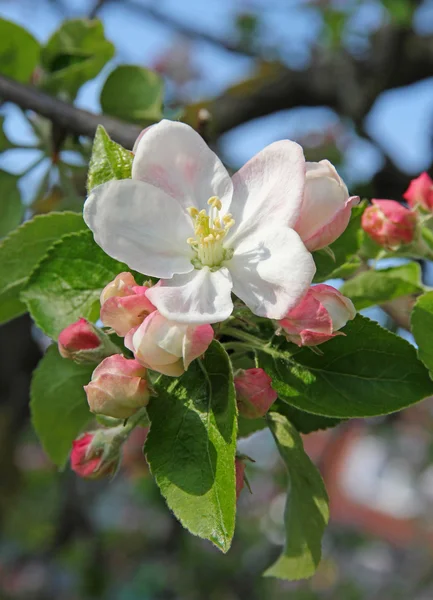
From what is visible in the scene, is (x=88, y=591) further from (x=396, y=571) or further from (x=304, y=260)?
(x=304, y=260)

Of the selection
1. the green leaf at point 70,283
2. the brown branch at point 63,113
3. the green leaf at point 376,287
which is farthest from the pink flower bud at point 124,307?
the brown branch at point 63,113

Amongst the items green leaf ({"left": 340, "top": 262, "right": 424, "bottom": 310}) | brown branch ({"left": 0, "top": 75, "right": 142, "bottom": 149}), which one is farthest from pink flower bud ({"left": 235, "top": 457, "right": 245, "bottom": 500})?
brown branch ({"left": 0, "top": 75, "right": 142, "bottom": 149})

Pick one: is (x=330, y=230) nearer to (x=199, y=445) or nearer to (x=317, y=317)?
(x=317, y=317)

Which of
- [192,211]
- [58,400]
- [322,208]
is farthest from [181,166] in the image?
[58,400]

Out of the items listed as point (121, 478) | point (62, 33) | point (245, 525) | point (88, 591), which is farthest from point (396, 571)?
point (62, 33)

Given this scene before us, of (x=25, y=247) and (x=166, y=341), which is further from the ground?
(x=166, y=341)

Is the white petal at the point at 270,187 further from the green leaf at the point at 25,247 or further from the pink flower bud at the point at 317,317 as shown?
the green leaf at the point at 25,247
